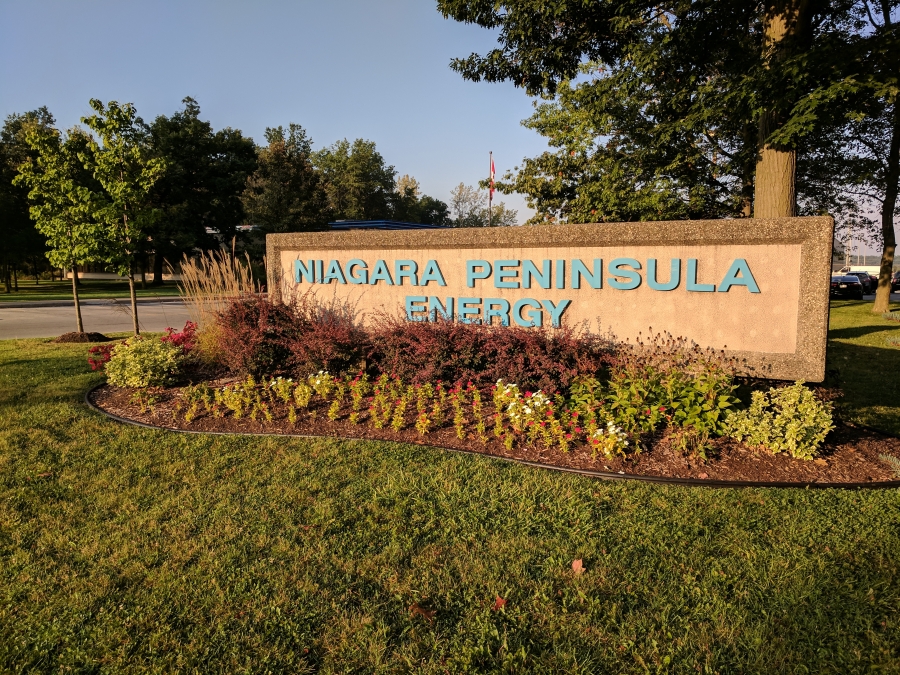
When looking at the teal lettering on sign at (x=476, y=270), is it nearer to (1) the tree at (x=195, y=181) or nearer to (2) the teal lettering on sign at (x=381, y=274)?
(2) the teal lettering on sign at (x=381, y=274)

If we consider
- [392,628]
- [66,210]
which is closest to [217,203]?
[66,210]

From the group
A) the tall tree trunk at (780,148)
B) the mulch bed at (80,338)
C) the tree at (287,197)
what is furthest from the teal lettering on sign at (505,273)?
the tree at (287,197)

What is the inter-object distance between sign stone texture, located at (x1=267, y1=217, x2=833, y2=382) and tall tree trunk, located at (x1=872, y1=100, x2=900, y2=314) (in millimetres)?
17162

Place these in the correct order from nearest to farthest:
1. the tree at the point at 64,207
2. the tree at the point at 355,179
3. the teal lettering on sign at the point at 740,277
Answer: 1. the teal lettering on sign at the point at 740,277
2. the tree at the point at 64,207
3. the tree at the point at 355,179

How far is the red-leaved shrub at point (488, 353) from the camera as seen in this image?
545 cm

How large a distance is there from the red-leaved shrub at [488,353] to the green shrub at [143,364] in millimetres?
2755

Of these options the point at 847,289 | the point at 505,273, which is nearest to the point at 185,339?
the point at 505,273

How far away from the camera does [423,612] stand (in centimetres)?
263

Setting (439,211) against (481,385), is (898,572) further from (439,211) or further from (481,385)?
(439,211)

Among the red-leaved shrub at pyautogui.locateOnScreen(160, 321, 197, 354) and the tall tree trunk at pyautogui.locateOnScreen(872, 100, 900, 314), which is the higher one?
the tall tree trunk at pyautogui.locateOnScreen(872, 100, 900, 314)

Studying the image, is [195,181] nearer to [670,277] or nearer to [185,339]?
[185,339]

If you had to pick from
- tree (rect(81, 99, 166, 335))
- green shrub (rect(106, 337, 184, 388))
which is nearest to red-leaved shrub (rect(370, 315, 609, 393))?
green shrub (rect(106, 337, 184, 388))

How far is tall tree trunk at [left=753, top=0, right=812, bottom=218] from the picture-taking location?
23.5ft

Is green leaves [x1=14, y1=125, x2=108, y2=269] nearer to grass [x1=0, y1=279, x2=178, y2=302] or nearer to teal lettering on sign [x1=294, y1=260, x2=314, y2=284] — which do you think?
teal lettering on sign [x1=294, y1=260, x2=314, y2=284]
